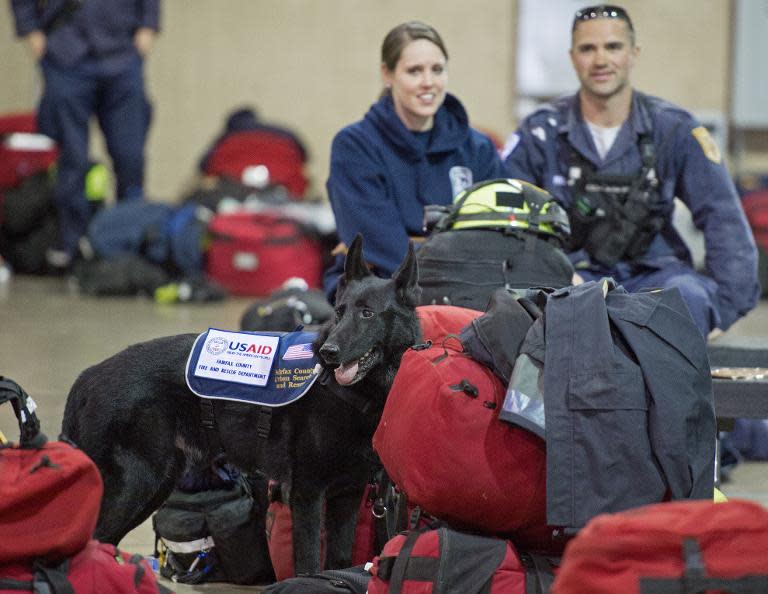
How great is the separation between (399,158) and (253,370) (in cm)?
133

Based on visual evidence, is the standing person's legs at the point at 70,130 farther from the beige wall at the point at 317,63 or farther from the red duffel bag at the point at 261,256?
the beige wall at the point at 317,63

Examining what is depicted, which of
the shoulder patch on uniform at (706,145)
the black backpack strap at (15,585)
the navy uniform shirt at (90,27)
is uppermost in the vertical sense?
the navy uniform shirt at (90,27)

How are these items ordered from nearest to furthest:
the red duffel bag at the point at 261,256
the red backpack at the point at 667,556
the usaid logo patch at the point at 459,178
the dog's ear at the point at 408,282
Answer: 1. the red backpack at the point at 667,556
2. the dog's ear at the point at 408,282
3. the usaid logo patch at the point at 459,178
4. the red duffel bag at the point at 261,256

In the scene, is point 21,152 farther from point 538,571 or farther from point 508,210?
point 538,571

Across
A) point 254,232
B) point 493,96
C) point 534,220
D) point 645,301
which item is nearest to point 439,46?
point 534,220

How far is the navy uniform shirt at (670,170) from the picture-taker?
14.3 ft

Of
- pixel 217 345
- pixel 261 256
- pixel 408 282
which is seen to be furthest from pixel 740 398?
pixel 261 256

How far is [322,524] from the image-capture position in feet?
10.5

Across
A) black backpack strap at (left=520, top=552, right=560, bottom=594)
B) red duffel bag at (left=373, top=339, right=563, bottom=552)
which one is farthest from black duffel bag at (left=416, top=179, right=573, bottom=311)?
black backpack strap at (left=520, top=552, right=560, bottom=594)

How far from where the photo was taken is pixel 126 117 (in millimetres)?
8695

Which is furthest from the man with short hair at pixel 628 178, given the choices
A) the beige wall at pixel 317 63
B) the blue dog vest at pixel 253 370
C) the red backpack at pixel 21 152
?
the beige wall at pixel 317 63

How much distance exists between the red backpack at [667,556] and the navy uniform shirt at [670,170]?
2342mm

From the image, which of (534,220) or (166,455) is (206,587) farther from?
(534,220)

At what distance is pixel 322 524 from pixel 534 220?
1045mm
